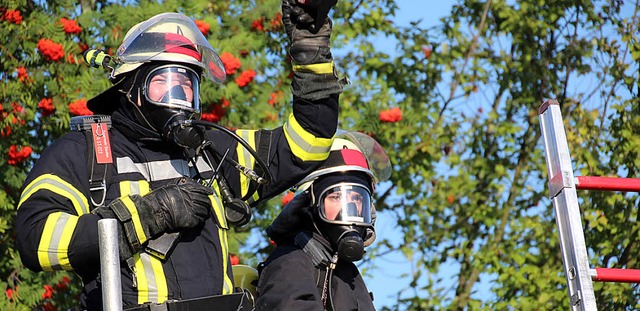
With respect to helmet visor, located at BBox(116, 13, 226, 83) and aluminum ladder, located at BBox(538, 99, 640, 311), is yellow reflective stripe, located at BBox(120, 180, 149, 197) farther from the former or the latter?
aluminum ladder, located at BBox(538, 99, 640, 311)

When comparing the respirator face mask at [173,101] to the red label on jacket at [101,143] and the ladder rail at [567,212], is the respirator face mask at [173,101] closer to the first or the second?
the red label on jacket at [101,143]

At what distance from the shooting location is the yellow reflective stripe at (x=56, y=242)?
4.51 metres

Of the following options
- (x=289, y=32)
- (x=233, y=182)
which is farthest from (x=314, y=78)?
(x=233, y=182)

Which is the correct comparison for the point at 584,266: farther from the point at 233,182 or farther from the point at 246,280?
the point at 246,280

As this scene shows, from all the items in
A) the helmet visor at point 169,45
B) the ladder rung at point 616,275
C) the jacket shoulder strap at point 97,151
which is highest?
the helmet visor at point 169,45

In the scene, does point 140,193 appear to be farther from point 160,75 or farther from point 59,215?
point 160,75

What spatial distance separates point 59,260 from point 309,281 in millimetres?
→ 1397

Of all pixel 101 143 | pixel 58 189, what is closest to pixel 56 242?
pixel 58 189

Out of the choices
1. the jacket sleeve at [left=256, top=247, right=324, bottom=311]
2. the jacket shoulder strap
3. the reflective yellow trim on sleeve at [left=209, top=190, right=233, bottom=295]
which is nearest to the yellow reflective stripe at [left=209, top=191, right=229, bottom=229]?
the reflective yellow trim on sleeve at [left=209, top=190, right=233, bottom=295]

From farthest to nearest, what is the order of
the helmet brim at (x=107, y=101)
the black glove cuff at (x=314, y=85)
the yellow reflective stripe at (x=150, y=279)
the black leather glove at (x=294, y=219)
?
the black leather glove at (x=294, y=219) → the helmet brim at (x=107, y=101) → the black glove cuff at (x=314, y=85) → the yellow reflective stripe at (x=150, y=279)

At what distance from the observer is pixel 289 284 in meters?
5.60

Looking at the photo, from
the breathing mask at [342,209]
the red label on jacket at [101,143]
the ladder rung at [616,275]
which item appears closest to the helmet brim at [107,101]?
the red label on jacket at [101,143]

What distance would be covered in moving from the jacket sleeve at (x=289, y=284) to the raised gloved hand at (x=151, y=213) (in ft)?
3.32

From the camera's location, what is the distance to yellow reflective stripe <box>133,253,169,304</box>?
463cm
